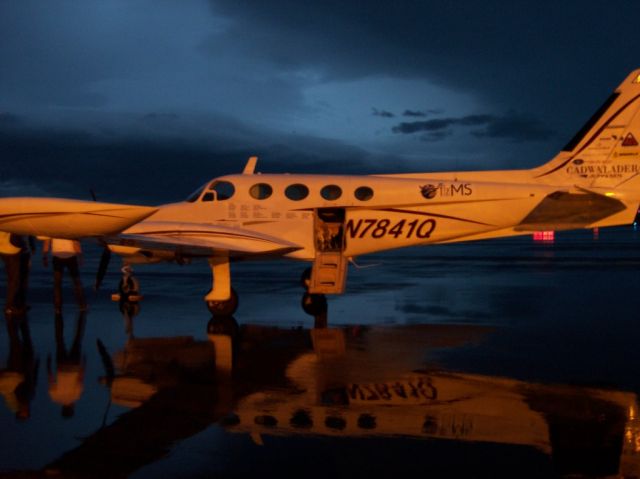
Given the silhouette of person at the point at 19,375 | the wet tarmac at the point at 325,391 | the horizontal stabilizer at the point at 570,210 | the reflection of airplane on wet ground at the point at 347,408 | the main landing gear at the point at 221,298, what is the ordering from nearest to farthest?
the wet tarmac at the point at 325,391, the reflection of airplane on wet ground at the point at 347,408, the silhouette of person at the point at 19,375, the main landing gear at the point at 221,298, the horizontal stabilizer at the point at 570,210

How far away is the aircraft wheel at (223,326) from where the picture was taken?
13.1m

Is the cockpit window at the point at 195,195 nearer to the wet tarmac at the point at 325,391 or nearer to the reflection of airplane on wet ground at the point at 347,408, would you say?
the wet tarmac at the point at 325,391

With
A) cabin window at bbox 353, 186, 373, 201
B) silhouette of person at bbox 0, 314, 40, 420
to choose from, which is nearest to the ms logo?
cabin window at bbox 353, 186, 373, 201

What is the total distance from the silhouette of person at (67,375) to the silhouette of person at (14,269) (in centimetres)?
319

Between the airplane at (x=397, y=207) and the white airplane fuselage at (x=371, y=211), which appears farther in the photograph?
the white airplane fuselage at (x=371, y=211)

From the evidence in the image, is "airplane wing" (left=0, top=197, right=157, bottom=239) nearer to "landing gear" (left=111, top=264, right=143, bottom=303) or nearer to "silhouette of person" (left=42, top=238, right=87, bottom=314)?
"silhouette of person" (left=42, top=238, right=87, bottom=314)

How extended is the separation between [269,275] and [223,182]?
12.2m

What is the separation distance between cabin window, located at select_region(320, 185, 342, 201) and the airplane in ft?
0.08

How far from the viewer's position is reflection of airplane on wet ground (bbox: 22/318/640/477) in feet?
20.1

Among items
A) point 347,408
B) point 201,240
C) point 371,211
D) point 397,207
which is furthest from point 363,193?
point 347,408

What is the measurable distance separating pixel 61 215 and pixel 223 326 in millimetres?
3952

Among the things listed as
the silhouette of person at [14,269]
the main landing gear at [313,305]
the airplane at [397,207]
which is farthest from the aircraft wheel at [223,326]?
the silhouette of person at [14,269]

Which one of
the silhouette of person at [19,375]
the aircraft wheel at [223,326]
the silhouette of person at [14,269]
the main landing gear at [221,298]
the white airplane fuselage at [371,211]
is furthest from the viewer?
the white airplane fuselage at [371,211]

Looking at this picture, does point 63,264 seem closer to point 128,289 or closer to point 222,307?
point 128,289
